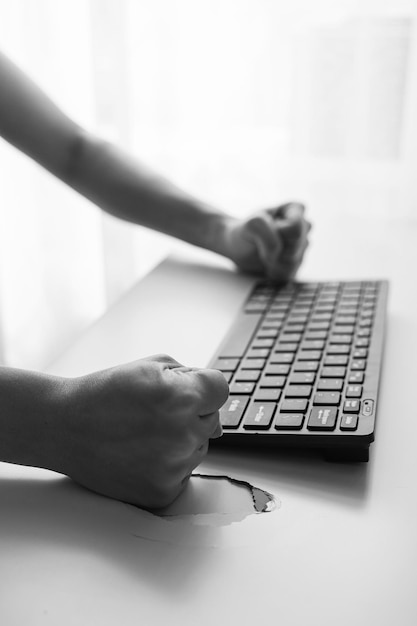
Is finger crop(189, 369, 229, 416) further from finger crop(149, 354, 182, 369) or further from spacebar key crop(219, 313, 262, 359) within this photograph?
spacebar key crop(219, 313, 262, 359)

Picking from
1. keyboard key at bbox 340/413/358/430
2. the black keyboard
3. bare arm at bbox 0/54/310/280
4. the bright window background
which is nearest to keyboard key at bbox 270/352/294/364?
the black keyboard

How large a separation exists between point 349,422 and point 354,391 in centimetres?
5

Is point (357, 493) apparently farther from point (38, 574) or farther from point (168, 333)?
point (168, 333)

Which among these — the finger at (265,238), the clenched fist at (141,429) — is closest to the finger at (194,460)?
the clenched fist at (141,429)

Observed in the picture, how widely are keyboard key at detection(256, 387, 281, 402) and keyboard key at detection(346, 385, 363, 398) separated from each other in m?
0.05

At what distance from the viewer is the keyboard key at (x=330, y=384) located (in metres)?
0.50

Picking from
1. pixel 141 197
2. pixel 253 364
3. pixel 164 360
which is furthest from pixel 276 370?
pixel 141 197

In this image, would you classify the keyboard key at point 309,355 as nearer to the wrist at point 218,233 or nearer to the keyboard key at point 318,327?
the keyboard key at point 318,327

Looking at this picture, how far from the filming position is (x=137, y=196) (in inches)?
34.5

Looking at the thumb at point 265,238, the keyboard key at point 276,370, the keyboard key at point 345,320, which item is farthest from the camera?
the thumb at point 265,238

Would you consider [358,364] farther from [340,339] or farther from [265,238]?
[265,238]

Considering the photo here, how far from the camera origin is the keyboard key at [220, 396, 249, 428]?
46 centimetres

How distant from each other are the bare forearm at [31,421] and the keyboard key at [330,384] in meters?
0.18

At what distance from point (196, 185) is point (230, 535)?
1245mm
